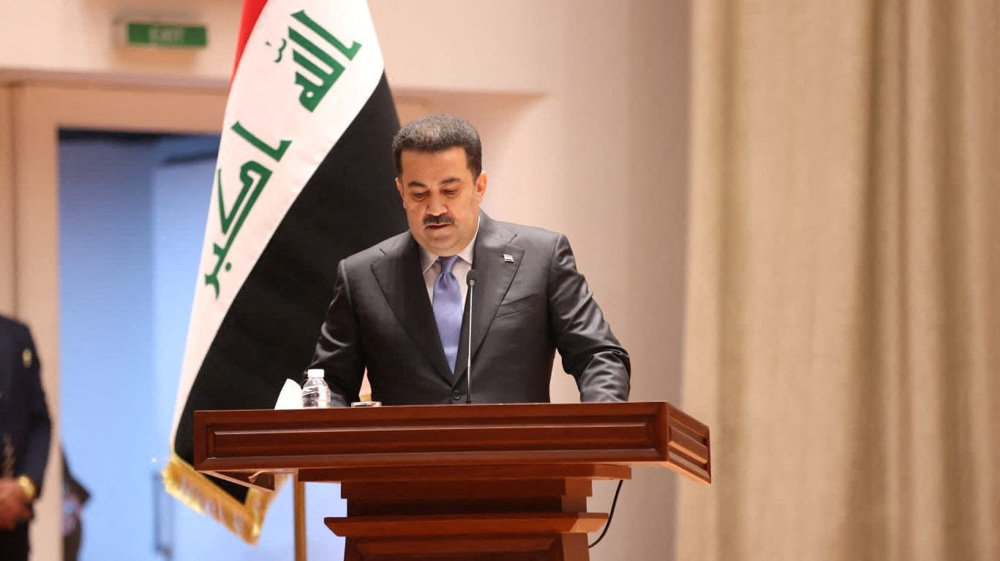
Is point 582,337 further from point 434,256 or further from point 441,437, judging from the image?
point 441,437

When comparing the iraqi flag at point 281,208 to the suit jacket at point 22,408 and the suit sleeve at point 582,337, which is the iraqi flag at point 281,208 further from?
the suit sleeve at point 582,337

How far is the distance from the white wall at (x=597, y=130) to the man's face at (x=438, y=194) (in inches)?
108

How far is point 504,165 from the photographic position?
5.75m

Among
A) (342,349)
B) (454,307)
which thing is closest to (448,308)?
(454,307)

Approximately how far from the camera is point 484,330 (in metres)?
2.83

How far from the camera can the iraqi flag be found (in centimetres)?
432

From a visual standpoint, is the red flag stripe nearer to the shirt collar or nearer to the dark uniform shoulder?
the dark uniform shoulder

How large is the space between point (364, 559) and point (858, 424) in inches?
126

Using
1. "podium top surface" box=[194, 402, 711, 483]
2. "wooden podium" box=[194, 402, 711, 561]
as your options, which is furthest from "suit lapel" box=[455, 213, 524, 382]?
"podium top surface" box=[194, 402, 711, 483]

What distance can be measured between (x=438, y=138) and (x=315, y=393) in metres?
0.57

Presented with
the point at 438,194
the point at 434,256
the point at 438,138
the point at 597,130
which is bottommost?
the point at 434,256

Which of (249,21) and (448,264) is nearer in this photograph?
(448,264)

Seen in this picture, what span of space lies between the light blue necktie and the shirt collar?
1cm

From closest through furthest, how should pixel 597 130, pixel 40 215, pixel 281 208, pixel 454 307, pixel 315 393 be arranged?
1. pixel 315 393
2. pixel 454 307
3. pixel 281 208
4. pixel 40 215
5. pixel 597 130
